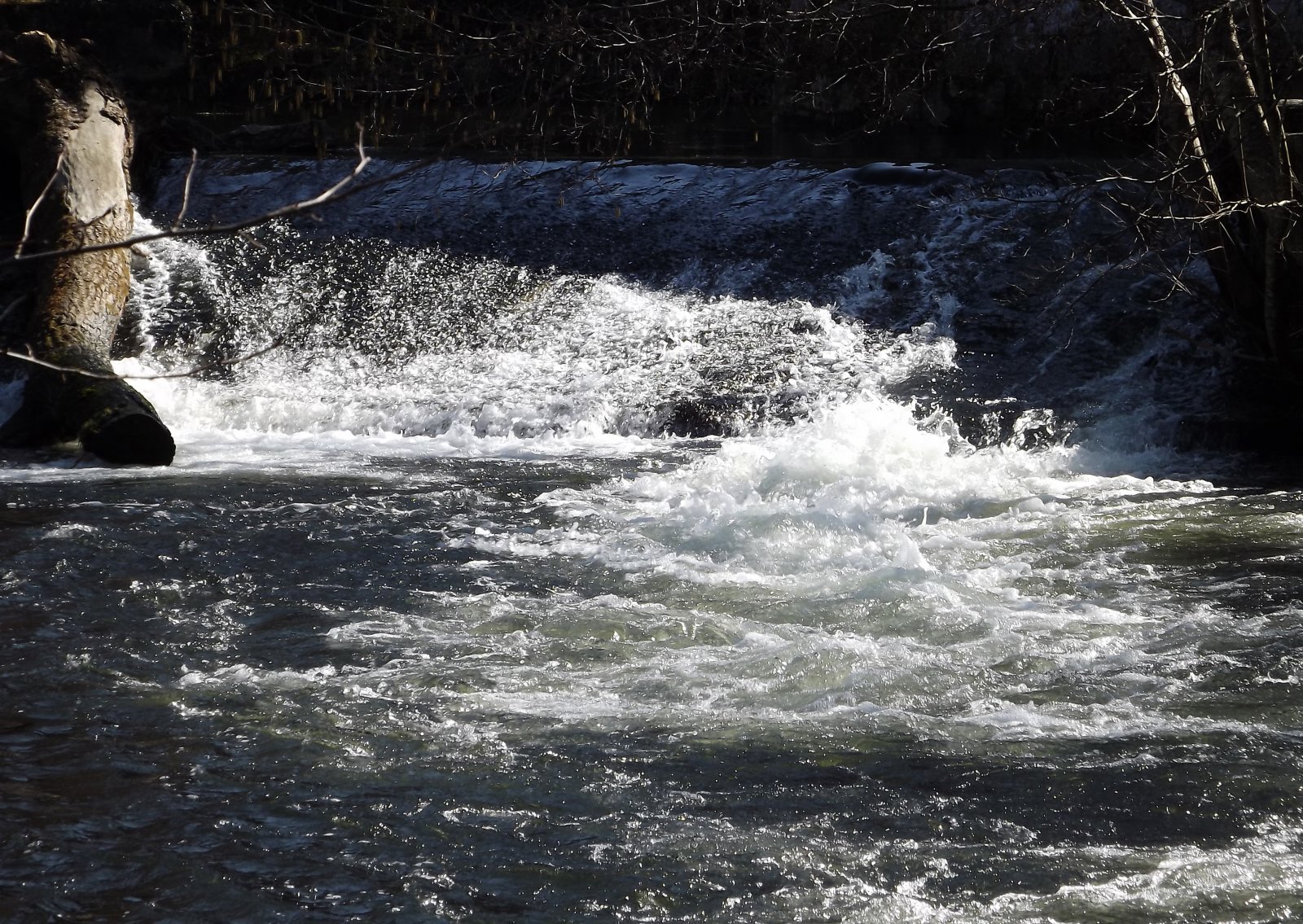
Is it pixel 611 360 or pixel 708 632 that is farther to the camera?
pixel 611 360

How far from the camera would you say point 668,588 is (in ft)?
17.7

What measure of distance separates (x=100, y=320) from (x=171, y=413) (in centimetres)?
89

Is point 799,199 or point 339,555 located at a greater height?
point 799,199

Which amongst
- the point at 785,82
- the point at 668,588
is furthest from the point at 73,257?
the point at 785,82

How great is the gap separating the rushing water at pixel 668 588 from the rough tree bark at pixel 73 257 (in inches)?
13.4

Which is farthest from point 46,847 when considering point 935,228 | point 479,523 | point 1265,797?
point 935,228

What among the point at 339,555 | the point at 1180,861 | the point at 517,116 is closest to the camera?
the point at 517,116

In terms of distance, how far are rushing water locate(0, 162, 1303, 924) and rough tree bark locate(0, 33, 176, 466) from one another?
1.12ft

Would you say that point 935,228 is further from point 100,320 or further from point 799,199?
point 100,320

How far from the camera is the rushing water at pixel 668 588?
3104 mm

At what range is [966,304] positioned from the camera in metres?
9.88

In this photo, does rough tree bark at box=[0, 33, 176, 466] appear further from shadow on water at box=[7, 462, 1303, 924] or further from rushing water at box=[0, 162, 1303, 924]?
shadow on water at box=[7, 462, 1303, 924]

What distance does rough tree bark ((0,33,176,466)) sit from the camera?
7.84 m

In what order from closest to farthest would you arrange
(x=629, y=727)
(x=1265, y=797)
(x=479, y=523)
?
(x=1265, y=797) < (x=629, y=727) < (x=479, y=523)
